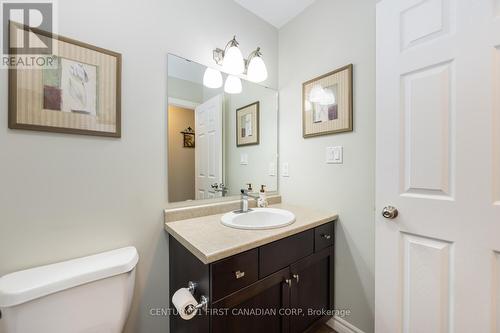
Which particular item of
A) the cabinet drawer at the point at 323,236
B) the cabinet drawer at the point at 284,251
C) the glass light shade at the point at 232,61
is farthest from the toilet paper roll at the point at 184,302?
the glass light shade at the point at 232,61

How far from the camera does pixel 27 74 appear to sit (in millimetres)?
872

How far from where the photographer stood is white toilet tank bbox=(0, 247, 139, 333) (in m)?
0.72

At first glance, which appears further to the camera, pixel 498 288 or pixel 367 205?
pixel 367 205

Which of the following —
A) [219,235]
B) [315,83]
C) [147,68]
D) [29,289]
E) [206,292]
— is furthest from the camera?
[315,83]

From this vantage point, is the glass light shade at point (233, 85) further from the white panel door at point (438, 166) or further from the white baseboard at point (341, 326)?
the white baseboard at point (341, 326)

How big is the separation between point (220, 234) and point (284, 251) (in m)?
0.35

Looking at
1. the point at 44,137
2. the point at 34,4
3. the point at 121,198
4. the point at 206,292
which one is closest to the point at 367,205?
the point at 206,292

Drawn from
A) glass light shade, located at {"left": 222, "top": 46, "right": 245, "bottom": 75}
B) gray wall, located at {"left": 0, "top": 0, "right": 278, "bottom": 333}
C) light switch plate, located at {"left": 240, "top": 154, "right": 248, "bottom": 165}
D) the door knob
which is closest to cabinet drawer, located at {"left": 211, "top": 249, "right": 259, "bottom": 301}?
gray wall, located at {"left": 0, "top": 0, "right": 278, "bottom": 333}

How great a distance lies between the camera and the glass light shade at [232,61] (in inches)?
56.1

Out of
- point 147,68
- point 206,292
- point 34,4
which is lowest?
point 206,292

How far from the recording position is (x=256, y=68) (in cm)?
156

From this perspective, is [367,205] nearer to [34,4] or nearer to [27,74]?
[27,74]

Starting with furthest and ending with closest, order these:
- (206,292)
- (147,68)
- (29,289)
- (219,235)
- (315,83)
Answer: (315,83) → (147,68) → (219,235) → (206,292) → (29,289)

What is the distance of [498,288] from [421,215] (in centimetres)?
33
